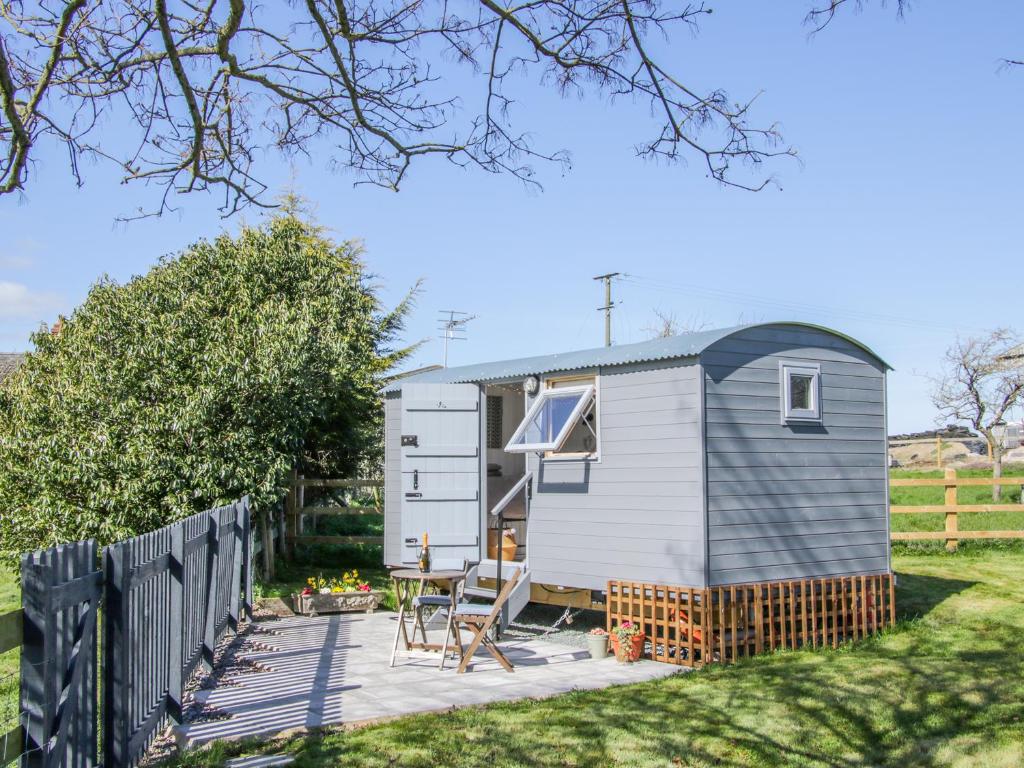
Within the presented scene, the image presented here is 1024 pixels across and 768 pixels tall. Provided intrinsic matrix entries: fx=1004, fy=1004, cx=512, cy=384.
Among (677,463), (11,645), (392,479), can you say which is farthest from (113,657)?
(392,479)

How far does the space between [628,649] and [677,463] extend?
175cm

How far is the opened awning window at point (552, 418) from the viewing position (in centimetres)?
1020

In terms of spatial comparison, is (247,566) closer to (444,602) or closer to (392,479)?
(392,479)

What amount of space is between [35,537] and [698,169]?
10078 millimetres

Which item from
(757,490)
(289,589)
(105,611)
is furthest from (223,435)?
(105,611)

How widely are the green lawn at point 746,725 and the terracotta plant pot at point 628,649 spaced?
0.55 metres

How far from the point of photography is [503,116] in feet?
17.5

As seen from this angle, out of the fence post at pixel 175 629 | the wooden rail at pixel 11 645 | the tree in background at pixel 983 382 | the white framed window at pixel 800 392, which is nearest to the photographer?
the wooden rail at pixel 11 645

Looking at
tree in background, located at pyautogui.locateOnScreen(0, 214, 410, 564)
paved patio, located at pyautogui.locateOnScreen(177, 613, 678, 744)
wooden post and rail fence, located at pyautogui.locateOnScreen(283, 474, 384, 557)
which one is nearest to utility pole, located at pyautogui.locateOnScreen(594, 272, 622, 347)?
wooden post and rail fence, located at pyautogui.locateOnScreen(283, 474, 384, 557)

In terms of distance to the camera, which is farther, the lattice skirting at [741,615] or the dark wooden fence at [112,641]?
the lattice skirting at [741,615]

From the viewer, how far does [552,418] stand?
10594 mm

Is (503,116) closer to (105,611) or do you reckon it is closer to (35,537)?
(105,611)

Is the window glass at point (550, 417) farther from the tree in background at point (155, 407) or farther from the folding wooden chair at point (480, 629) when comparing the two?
the tree in background at point (155, 407)

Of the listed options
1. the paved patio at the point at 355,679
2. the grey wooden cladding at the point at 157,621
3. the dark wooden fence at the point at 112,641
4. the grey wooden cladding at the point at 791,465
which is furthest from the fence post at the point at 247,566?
the grey wooden cladding at the point at 791,465
